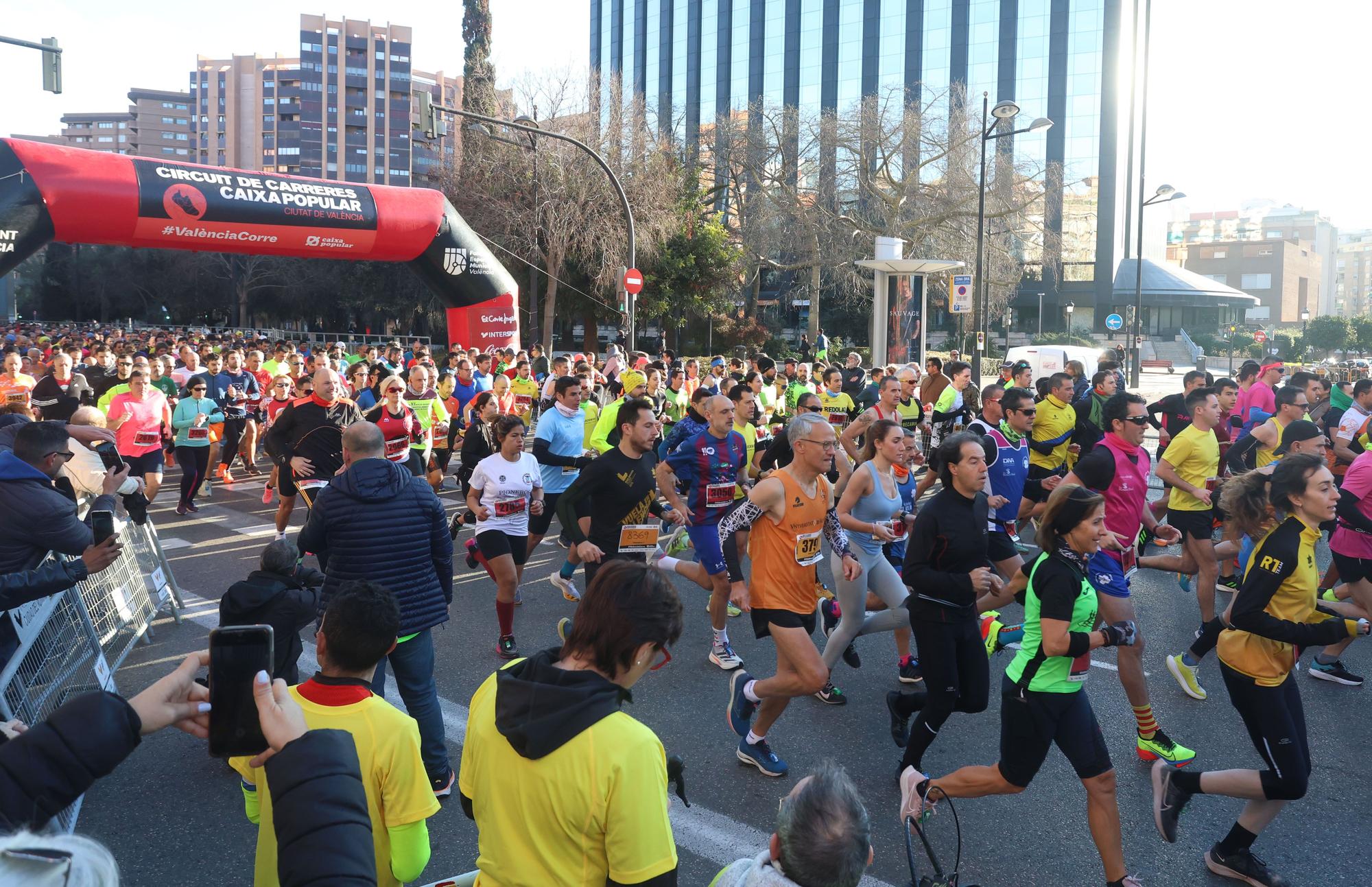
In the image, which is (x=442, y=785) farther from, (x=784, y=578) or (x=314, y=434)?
(x=314, y=434)

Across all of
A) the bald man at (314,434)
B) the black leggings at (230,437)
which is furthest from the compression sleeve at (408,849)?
the black leggings at (230,437)

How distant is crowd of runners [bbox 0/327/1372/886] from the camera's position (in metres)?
4.03

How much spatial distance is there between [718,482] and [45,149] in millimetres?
13961

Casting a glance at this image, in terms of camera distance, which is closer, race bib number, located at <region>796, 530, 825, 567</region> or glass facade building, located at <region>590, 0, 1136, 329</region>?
race bib number, located at <region>796, 530, 825, 567</region>

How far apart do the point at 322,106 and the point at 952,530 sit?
438 ft

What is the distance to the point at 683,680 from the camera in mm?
6387

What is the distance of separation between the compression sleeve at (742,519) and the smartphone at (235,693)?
332 centimetres

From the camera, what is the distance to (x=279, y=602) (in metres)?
4.41

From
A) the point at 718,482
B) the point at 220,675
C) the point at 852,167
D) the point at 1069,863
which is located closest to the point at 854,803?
the point at 220,675

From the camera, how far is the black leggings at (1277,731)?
3.94 metres

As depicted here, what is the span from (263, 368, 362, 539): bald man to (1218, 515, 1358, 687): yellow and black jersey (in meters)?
6.97

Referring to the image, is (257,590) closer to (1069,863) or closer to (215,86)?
(1069,863)

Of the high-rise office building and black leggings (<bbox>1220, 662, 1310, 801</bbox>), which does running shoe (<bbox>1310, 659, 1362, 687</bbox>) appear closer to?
black leggings (<bbox>1220, 662, 1310, 801</bbox>)

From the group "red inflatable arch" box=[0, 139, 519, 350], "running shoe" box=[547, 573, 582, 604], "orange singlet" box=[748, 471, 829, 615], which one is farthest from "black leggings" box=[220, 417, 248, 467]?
"orange singlet" box=[748, 471, 829, 615]
